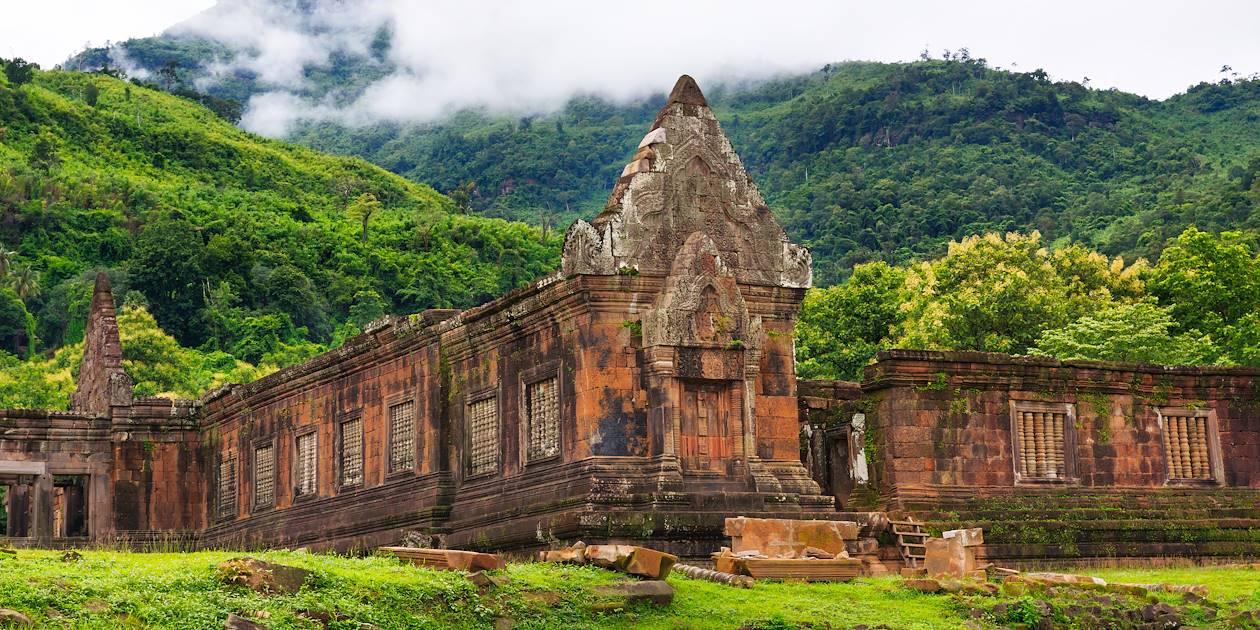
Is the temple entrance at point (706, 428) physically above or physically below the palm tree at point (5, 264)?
below

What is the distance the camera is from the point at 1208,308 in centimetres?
4841

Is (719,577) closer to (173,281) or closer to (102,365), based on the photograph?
(102,365)

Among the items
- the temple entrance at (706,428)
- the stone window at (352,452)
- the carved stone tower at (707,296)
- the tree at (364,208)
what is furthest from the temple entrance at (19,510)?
the tree at (364,208)

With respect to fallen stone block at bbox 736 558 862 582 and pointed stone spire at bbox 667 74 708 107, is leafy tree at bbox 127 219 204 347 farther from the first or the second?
fallen stone block at bbox 736 558 862 582

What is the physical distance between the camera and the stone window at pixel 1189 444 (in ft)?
98.0

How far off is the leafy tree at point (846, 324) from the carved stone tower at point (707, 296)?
25.1m

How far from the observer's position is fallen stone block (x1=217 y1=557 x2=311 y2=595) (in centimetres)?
1609

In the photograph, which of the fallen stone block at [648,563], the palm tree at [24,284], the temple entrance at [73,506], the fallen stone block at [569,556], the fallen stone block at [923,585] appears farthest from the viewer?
the palm tree at [24,284]

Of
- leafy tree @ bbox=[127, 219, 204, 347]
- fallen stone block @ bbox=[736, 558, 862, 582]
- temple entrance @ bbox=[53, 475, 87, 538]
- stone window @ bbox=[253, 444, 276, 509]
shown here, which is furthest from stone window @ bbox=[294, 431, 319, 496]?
leafy tree @ bbox=[127, 219, 204, 347]

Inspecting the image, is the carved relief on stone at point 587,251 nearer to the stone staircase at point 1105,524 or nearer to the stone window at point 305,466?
the stone staircase at point 1105,524

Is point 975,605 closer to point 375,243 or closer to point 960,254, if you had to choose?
point 960,254

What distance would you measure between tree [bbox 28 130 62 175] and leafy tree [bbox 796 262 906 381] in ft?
187

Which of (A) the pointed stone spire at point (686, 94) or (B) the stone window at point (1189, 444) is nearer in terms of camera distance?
(A) the pointed stone spire at point (686, 94)

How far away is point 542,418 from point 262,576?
32.7ft
